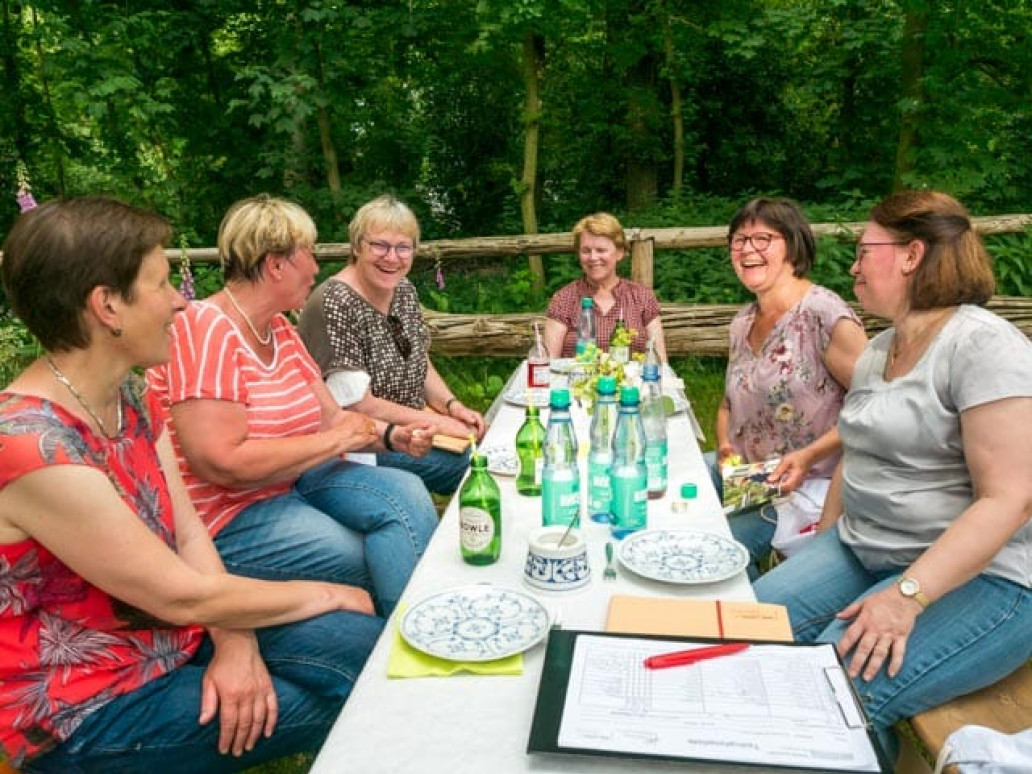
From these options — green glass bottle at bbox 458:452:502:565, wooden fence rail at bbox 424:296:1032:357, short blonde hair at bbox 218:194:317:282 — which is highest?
short blonde hair at bbox 218:194:317:282

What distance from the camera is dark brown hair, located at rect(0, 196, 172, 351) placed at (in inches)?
59.9

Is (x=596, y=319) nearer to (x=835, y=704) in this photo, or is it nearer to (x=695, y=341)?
(x=695, y=341)

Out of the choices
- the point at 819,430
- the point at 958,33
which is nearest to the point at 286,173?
the point at 958,33

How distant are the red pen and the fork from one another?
12.6 inches

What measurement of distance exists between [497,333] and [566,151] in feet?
21.9

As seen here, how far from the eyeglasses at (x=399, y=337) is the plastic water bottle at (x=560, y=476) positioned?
5.03 ft

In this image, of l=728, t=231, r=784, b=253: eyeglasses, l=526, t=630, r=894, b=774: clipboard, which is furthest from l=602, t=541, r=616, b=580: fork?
l=728, t=231, r=784, b=253: eyeglasses

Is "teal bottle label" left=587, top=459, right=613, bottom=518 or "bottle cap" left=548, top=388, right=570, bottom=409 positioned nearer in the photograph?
"bottle cap" left=548, top=388, right=570, bottom=409

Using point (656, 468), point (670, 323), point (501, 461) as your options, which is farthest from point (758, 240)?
point (670, 323)

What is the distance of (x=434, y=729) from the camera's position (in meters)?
1.20

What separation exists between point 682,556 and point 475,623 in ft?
1.61

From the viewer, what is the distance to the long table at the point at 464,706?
3.72 ft

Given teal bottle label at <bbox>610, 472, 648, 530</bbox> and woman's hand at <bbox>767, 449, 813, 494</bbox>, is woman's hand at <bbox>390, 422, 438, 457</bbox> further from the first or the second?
woman's hand at <bbox>767, 449, 813, 494</bbox>

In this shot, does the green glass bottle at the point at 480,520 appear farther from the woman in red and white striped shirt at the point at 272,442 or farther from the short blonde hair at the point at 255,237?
the short blonde hair at the point at 255,237
